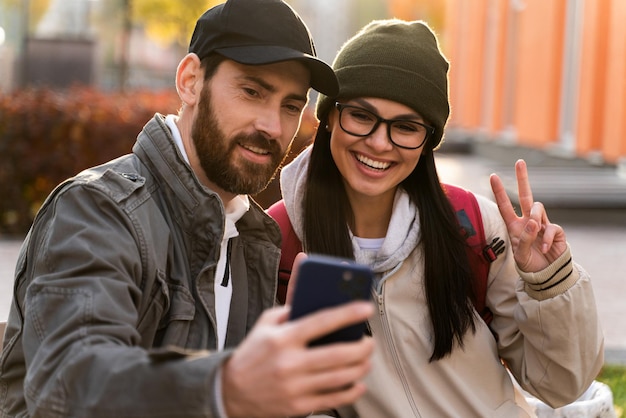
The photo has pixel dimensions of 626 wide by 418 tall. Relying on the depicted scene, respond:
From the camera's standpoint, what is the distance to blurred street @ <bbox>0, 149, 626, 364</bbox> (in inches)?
266

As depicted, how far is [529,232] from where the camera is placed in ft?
9.84

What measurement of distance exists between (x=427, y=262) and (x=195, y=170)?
961mm

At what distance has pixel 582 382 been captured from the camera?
323 centimetres

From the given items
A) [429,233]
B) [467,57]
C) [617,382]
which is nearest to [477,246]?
[429,233]

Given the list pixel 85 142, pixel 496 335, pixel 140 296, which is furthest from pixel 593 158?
pixel 140 296

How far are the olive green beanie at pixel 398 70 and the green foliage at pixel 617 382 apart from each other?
7.91ft

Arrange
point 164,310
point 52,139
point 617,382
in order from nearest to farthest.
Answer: point 164,310, point 617,382, point 52,139

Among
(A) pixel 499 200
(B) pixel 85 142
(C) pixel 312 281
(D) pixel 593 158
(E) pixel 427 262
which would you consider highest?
(C) pixel 312 281

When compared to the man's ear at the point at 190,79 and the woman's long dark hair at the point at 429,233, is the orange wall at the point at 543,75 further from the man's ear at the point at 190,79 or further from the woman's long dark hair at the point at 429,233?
the man's ear at the point at 190,79

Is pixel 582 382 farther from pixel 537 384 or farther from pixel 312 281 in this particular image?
pixel 312 281

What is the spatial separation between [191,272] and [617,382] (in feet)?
11.9

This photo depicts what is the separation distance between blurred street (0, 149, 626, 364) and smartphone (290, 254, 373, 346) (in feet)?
15.2

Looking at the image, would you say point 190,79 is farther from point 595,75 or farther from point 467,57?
point 467,57

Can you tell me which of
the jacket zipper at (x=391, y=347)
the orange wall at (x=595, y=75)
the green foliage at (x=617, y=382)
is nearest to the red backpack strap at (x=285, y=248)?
the jacket zipper at (x=391, y=347)
